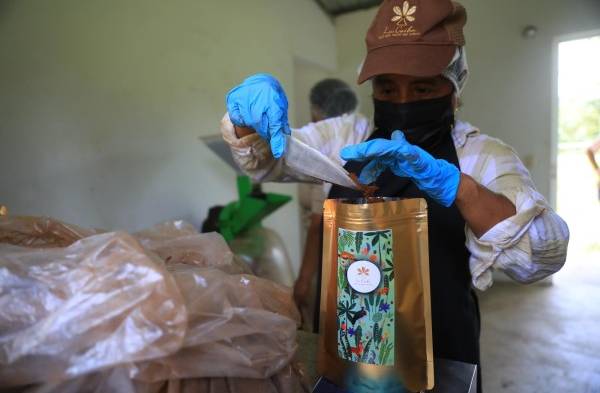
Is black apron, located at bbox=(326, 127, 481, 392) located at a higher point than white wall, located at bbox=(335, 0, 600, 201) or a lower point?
lower

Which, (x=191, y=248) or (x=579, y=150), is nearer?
(x=191, y=248)

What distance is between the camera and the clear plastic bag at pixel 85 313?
393 mm

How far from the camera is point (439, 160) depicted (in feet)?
2.34

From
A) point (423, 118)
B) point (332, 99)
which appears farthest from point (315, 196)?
point (423, 118)

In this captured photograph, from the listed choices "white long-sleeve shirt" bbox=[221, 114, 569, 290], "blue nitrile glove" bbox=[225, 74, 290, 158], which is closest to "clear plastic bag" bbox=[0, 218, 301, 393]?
"blue nitrile glove" bbox=[225, 74, 290, 158]

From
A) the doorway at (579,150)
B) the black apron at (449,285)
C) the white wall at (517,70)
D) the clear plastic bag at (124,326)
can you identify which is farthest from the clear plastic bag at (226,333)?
the doorway at (579,150)

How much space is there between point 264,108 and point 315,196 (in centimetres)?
114

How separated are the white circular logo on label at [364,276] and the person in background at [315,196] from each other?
63 centimetres

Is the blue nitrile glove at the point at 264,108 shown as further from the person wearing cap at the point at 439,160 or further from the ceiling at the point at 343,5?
the ceiling at the point at 343,5

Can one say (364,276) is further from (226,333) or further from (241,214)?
(241,214)

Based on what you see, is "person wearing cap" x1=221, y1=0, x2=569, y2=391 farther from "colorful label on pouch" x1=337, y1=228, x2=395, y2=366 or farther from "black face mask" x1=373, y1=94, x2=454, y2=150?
"colorful label on pouch" x1=337, y1=228, x2=395, y2=366

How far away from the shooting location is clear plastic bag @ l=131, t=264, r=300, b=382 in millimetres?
442

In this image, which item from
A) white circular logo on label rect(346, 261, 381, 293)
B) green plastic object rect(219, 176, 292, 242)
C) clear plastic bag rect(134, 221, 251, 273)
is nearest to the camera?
white circular logo on label rect(346, 261, 381, 293)

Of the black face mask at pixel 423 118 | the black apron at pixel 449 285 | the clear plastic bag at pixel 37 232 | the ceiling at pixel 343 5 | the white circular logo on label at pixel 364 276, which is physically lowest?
the black apron at pixel 449 285
